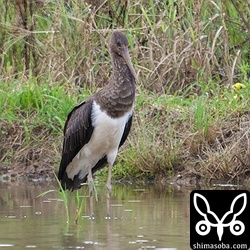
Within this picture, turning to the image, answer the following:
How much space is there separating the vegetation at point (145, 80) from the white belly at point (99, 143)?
0.96 metres

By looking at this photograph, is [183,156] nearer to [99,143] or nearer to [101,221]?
[99,143]

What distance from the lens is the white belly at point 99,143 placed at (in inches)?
343

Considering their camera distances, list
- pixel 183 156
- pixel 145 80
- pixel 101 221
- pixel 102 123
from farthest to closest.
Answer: pixel 145 80 < pixel 183 156 < pixel 102 123 < pixel 101 221

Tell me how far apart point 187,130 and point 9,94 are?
2.01 metres

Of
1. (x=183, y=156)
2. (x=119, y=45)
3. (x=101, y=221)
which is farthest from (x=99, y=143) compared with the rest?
(x=183, y=156)

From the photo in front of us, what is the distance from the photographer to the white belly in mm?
8711

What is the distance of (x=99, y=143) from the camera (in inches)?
350

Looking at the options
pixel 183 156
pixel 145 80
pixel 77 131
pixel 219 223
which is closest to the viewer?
pixel 219 223

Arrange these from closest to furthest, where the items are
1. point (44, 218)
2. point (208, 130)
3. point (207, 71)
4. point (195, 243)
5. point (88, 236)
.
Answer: point (195, 243), point (88, 236), point (44, 218), point (208, 130), point (207, 71)

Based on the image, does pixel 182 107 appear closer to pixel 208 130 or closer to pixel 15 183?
pixel 208 130

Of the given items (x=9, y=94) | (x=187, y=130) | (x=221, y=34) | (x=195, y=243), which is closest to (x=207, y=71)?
(x=221, y=34)

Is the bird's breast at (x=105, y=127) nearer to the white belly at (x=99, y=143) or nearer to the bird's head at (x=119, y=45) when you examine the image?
the white belly at (x=99, y=143)

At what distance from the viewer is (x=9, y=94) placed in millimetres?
11008

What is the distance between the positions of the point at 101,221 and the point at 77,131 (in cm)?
119
